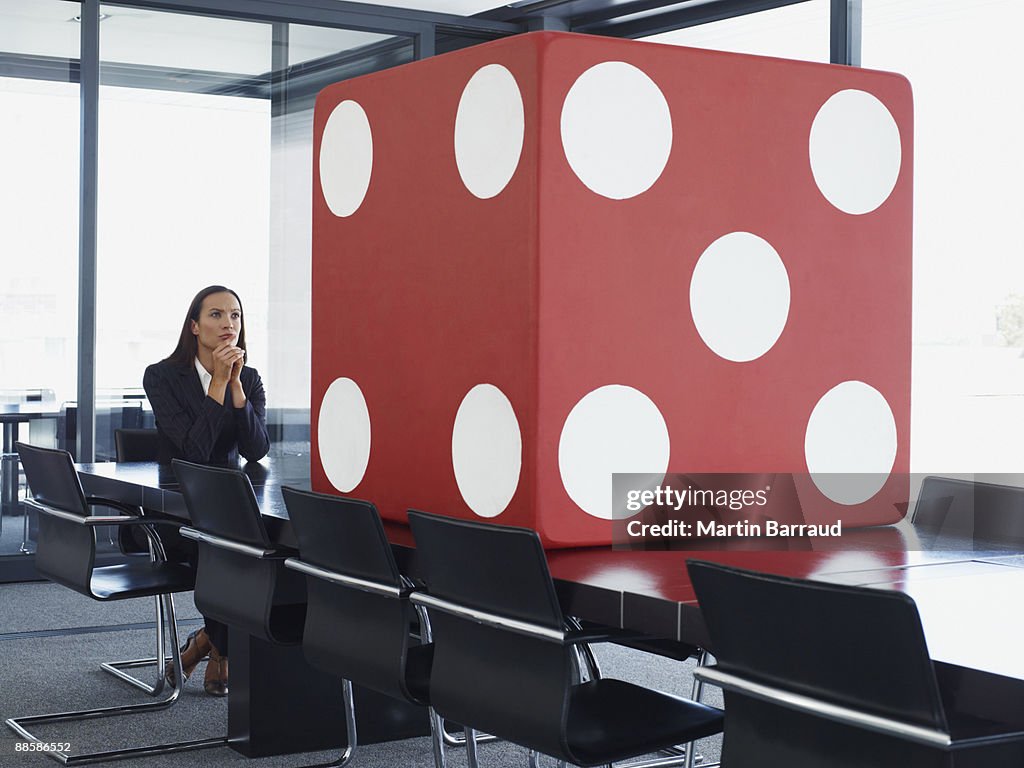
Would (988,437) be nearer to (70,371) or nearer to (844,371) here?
(844,371)

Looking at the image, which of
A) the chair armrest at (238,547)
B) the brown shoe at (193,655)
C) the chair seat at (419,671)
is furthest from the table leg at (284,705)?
the chair seat at (419,671)

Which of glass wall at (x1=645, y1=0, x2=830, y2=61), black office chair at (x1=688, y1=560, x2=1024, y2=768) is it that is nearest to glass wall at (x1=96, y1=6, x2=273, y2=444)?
glass wall at (x1=645, y1=0, x2=830, y2=61)

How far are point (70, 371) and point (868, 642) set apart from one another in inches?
205

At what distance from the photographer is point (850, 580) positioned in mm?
2168

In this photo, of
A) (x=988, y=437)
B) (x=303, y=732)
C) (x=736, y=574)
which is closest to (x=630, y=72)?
(x=736, y=574)

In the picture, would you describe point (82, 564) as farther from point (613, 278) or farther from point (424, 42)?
point (424, 42)

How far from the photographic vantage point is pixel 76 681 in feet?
14.6

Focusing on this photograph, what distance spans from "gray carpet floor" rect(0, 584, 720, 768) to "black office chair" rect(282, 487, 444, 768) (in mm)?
957

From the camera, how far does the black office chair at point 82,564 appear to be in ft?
11.9

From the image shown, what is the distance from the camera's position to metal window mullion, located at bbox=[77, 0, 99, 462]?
19.8 ft

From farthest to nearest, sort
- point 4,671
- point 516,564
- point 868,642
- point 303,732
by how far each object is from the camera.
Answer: point 4,671, point 303,732, point 516,564, point 868,642

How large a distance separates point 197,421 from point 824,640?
3035 mm

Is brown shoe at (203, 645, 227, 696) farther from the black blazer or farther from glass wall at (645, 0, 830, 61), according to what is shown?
glass wall at (645, 0, 830, 61)

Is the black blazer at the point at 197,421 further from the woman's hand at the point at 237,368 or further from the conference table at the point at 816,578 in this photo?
the conference table at the point at 816,578
